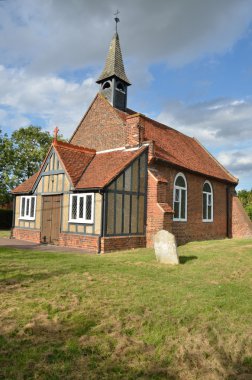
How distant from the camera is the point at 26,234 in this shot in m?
17.8

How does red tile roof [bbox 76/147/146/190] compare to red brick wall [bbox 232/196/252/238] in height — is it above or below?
above

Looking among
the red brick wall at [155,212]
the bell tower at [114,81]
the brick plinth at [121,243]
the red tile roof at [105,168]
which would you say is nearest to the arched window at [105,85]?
the bell tower at [114,81]

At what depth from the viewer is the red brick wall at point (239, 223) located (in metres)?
22.7

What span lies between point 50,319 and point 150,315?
1700 millimetres

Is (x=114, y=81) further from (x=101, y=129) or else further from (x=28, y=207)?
(x=28, y=207)

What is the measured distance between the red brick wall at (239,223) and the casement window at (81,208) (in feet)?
44.5

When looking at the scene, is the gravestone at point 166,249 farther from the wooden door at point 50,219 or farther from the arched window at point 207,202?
the arched window at point 207,202

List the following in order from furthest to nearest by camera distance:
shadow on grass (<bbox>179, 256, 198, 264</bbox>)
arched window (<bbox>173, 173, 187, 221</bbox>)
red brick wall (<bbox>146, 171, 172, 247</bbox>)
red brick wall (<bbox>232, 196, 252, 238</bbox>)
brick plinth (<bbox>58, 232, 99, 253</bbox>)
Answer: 1. red brick wall (<bbox>232, 196, 252, 238</bbox>)
2. arched window (<bbox>173, 173, 187, 221</bbox>)
3. red brick wall (<bbox>146, 171, 172, 247</bbox>)
4. brick plinth (<bbox>58, 232, 99, 253</bbox>)
5. shadow on grass (<bbox>179, 256, 198, 264</bbox>)

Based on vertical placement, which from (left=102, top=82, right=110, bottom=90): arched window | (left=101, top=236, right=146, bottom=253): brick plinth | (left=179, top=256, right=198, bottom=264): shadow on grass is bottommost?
(left=179, top=256, right=198, bottom=264): shadow on grass

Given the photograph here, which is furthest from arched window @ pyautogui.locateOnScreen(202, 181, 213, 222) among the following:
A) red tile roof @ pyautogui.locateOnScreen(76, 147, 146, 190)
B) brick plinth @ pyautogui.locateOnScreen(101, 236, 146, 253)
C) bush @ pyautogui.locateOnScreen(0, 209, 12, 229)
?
bush @ pyautogui.locateOnScreen(0, 209, 12, 229)

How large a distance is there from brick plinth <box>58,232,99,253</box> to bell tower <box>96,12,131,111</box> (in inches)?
379

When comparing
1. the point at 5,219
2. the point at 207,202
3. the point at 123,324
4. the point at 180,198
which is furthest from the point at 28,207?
the point at 5,219

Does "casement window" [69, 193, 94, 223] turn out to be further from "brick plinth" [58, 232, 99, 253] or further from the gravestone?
the gravestone

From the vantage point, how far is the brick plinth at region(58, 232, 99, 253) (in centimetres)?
1356
